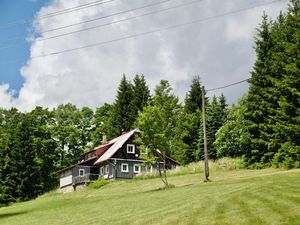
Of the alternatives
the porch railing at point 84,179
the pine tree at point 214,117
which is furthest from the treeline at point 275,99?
the porch railing at point 84,179

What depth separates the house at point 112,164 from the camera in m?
62.8

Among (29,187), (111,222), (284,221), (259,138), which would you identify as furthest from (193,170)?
(284,221)

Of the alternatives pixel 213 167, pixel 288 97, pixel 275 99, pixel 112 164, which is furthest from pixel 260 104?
pixel 112 164

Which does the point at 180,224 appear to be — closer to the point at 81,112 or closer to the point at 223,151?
the point at 223,151

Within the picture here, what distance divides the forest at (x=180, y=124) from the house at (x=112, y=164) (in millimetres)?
5466

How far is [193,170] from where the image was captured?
4916 centimetres

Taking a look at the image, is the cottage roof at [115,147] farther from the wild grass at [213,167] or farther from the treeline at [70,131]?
the wild grass at [213,167]

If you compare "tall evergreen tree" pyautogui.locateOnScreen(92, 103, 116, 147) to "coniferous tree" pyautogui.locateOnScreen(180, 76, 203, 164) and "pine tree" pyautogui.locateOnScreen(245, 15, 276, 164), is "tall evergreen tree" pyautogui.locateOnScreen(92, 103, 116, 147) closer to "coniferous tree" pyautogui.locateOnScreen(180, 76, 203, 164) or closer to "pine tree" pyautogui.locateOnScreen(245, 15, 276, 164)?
"coniferous tree" pyautogui.locateOnScreen(180, 76, 203, 164)

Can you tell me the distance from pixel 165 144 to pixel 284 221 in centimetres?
2535

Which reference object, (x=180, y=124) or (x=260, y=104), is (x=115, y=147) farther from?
(x=260, y=104)

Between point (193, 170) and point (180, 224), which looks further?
point (193, 170)

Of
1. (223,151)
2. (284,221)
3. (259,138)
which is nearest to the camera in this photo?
(284,221)

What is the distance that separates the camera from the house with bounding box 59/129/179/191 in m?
62.8

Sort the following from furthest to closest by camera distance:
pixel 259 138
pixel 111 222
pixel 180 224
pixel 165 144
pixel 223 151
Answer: pixel 223 151 → pixel 259 138 → pixel 165 144 → pixel 111 222 → pixel 180 224
